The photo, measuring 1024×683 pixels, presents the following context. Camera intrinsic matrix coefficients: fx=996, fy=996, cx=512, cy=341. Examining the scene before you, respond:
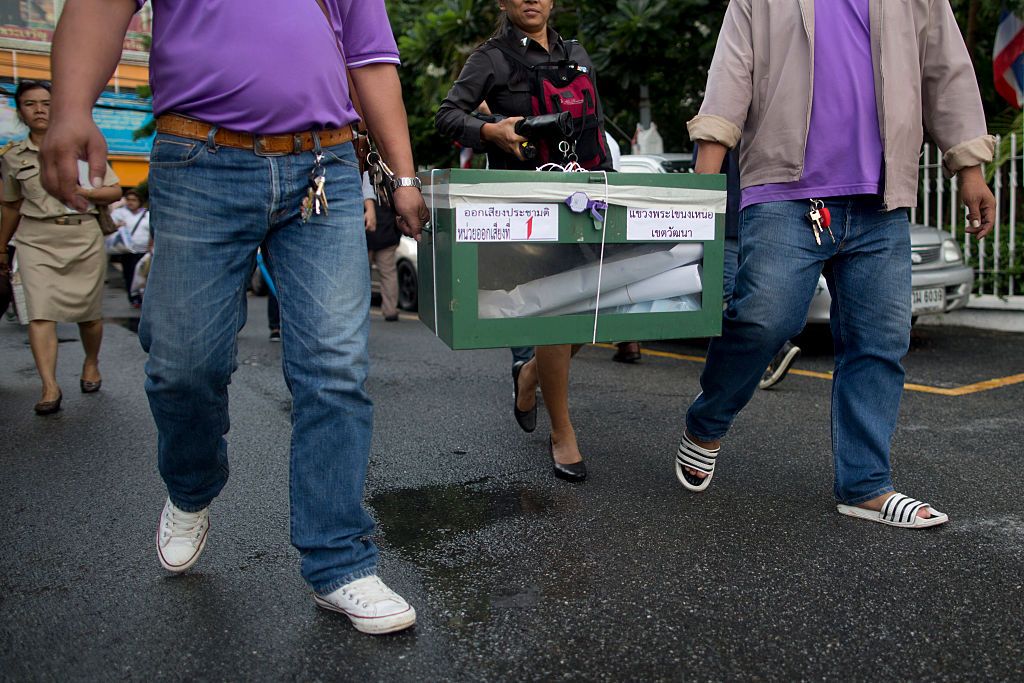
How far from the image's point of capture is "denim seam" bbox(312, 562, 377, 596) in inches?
94.6

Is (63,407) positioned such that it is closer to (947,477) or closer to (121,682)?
(121,682)

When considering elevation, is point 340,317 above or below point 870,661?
above

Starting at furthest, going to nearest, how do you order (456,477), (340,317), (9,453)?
1. (9,453)
2. (456,477)
3. (340,317)

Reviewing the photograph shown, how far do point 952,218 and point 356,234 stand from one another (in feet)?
26.4

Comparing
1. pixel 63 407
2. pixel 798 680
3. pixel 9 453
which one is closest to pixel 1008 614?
pixel 798 680

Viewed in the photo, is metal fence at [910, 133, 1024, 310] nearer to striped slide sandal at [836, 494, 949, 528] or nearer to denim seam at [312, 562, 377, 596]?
striped slide sandal at [836, 494, 949, 528]

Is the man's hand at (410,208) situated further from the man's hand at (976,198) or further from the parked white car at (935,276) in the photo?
the parked white car at (935,276)

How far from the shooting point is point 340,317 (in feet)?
7.80

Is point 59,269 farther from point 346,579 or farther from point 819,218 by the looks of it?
point 819,218

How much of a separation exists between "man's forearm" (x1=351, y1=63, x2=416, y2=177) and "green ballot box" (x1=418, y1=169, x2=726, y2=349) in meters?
0.20

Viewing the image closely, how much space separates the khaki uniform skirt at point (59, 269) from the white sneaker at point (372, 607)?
3806 millimetres

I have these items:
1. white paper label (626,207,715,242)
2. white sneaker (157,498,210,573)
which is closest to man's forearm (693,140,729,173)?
white paper label (626,207,715,242)

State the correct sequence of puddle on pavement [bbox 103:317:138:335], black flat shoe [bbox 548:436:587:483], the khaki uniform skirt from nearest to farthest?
black flat shoe [bbox 548:436:587:483], the khaki uniform skirt, puddle on pavement [bbox 103:317:138:335]

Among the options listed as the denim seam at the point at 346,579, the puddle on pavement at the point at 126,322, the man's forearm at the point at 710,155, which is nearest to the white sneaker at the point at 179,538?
the denim seam at the point at 346,579
